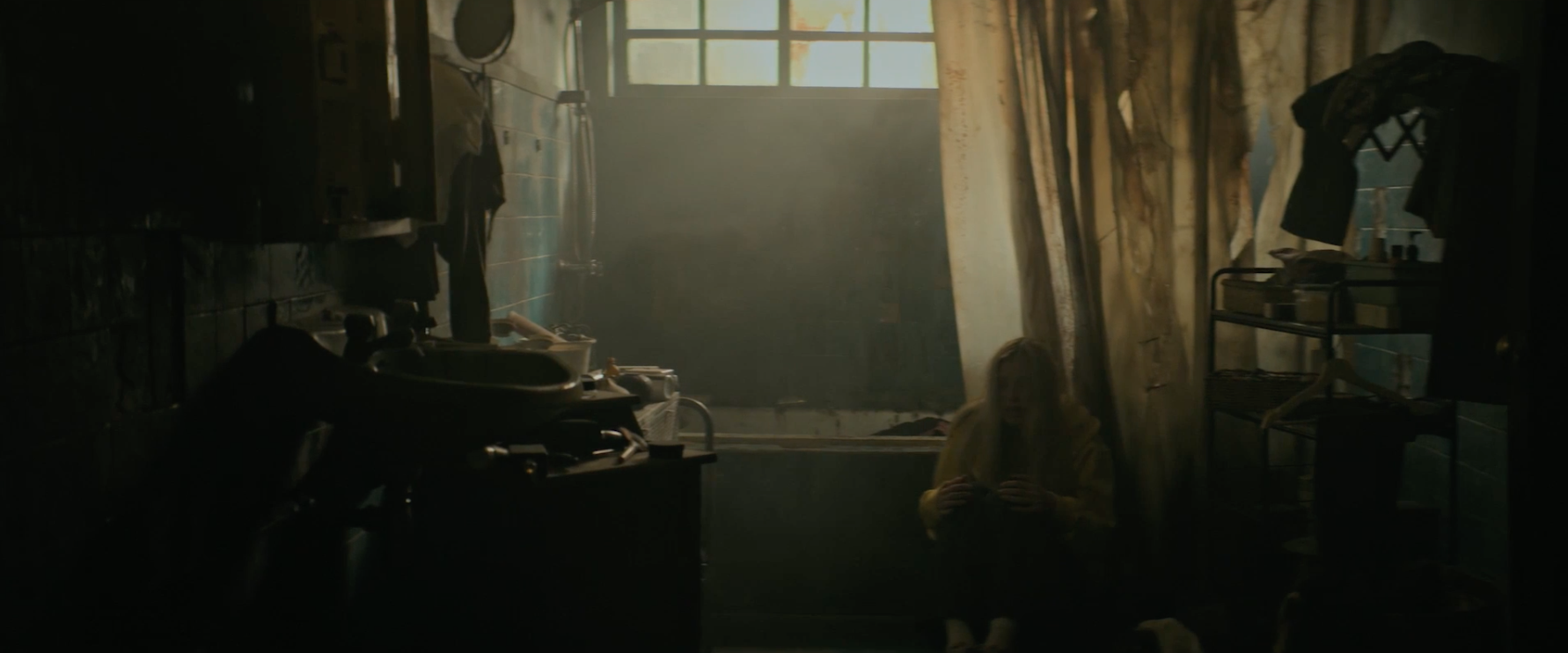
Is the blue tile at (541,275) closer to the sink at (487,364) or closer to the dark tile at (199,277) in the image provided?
the sink at (487,364)

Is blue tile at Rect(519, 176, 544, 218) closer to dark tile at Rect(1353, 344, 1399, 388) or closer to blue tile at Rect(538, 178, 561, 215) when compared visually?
blue tile at Rect(538, 178, 561, 215)

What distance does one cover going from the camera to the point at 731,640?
347 centimetres

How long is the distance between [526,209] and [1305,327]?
6.97 ft

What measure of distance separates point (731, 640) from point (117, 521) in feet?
7.13

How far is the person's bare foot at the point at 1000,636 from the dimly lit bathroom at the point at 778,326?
0.06 ft

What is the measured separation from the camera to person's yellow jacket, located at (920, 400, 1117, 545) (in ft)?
10.2

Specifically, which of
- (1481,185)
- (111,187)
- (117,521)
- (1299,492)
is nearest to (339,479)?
(117,521)

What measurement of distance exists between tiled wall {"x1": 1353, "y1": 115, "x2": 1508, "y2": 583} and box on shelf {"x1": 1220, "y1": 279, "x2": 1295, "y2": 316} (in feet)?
1.16

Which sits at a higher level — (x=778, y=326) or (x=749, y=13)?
(x=749, y=13)

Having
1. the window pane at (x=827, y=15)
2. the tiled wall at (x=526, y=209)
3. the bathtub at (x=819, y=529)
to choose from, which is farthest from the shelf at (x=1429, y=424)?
the window pane at (x=827, y=15)

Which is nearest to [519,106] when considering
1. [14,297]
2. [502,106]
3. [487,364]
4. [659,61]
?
[502,106]

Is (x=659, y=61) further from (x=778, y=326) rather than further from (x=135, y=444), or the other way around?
(x=135, y=444)

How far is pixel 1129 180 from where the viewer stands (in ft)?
10.9

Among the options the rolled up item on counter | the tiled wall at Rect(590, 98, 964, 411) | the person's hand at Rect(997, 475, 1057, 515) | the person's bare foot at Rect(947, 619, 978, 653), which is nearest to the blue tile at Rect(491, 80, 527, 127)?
the rolled up item on counter
